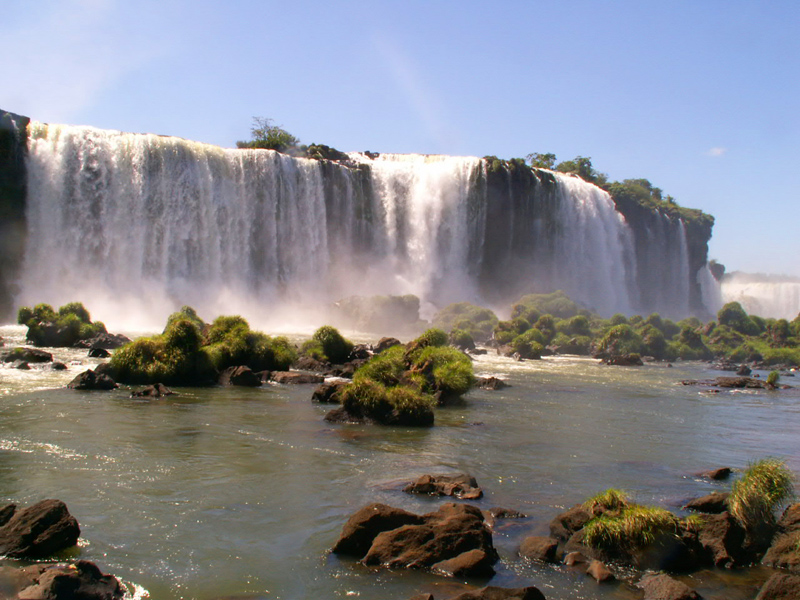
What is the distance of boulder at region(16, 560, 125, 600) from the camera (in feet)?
18.6

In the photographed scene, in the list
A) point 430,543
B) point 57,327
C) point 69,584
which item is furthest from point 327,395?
point 57,327

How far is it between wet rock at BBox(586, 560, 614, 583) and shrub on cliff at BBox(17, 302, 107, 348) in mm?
24656

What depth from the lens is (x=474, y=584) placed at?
264 inches

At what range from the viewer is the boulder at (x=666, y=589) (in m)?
6.35

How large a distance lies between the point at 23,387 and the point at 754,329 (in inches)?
1729

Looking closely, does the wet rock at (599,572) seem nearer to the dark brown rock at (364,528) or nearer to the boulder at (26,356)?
the dark brown rock at (364,528)

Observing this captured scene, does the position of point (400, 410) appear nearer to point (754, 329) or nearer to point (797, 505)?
point (797, 505)

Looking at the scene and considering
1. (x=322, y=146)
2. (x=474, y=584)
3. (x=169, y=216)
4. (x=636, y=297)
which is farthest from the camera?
(x=636, y=297)

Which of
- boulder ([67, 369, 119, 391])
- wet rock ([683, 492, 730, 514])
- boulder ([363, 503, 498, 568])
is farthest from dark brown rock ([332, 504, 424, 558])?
boulder ([67, 369, 119, 391])

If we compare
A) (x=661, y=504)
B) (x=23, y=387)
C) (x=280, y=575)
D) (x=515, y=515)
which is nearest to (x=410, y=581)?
(x=280, y=575)

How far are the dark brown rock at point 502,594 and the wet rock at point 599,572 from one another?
1.13 metres

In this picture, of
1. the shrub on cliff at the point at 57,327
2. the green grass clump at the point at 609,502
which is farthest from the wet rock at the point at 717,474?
the shrub on cliff at the point at 57,327

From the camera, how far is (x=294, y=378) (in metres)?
21.4

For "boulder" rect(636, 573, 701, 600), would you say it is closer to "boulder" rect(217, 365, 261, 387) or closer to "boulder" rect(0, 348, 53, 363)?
"boulder" rect(217, 365, 261, 387)
